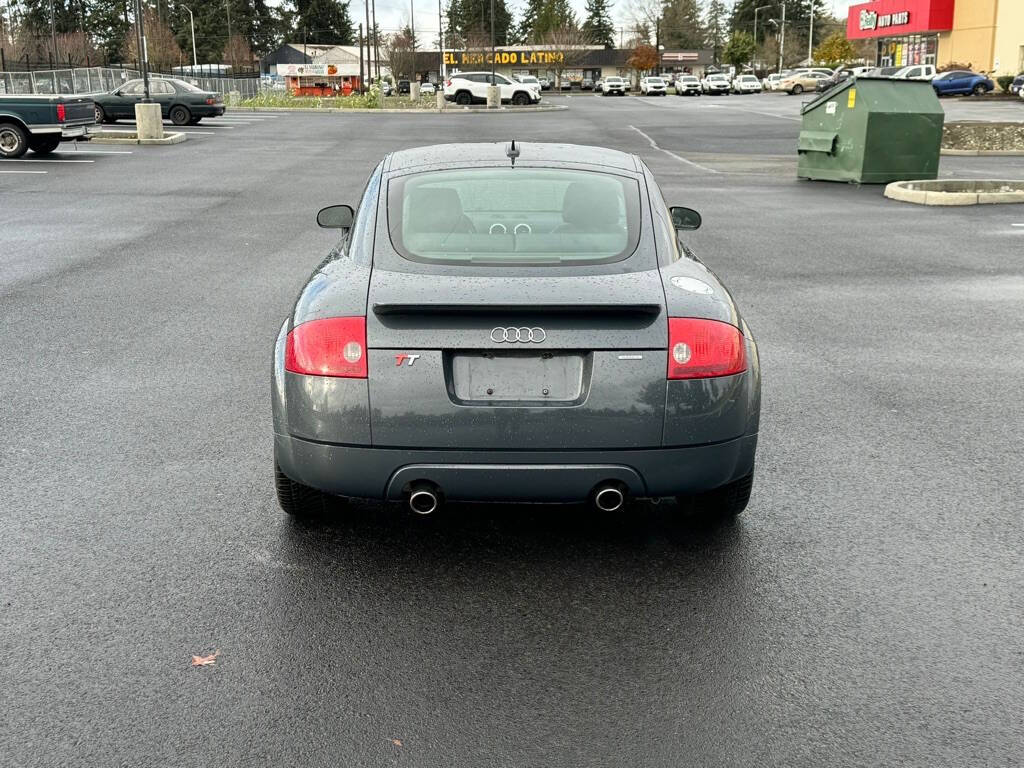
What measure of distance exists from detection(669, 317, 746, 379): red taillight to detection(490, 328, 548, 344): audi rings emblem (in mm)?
475

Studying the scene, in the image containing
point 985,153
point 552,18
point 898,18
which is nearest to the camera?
point 985,153

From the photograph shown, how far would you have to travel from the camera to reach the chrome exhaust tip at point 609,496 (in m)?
4.16

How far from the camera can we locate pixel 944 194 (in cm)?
1714

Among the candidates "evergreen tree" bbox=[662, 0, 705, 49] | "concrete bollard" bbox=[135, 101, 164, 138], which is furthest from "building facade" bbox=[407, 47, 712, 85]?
"concrete bollard" bbox=[135, 101, 164, 138]

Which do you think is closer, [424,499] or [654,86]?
[424,499]

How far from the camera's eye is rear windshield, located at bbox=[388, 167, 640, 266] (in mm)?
4590

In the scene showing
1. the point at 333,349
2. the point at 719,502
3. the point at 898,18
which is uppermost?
the point at 898,18

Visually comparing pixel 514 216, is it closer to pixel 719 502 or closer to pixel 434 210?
pixel 434 210

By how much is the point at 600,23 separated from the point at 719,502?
563 feet

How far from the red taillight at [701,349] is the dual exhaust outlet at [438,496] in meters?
0.45

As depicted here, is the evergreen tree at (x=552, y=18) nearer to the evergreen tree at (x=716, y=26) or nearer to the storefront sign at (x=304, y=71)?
the evergreen tree at (x=716, y=26)

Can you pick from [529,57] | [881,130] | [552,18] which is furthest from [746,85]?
[552,18]

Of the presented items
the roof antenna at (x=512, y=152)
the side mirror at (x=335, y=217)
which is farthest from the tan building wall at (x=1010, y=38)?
the roof antenna at (x=512, y=152)

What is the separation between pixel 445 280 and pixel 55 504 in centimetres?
214
